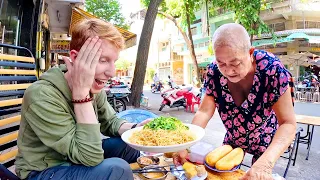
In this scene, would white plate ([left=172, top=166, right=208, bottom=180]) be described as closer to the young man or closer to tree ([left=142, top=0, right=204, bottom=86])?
the young man

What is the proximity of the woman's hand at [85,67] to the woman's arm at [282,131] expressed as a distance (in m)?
1.00

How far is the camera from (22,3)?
5.74m

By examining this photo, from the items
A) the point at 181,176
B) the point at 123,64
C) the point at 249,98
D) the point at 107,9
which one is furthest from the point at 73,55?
the point at 123,64

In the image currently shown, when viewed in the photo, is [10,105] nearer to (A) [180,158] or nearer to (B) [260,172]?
(A) [180,158]

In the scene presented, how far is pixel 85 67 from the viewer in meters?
1.21

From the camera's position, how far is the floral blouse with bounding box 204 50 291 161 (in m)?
1.74

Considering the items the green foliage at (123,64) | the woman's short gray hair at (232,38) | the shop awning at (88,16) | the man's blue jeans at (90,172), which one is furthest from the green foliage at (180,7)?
the green foliage at (123,64)

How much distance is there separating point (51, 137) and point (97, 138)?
8.3 inches

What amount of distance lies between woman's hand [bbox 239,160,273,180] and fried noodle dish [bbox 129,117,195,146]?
A: 1.24ft

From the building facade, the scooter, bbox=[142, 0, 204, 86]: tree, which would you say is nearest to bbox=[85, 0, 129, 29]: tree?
bbox=[142, 0, 204, 86]: tree

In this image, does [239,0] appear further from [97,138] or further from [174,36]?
[174,36]

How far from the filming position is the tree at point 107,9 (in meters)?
18.0

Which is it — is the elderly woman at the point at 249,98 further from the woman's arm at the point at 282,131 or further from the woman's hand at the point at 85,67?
the woman's hand at the point at 85,67

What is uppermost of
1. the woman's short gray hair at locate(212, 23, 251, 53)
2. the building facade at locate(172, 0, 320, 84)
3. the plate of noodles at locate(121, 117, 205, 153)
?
the building facade at locate(172, 0, 320, 84)
